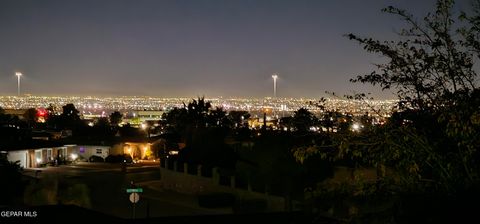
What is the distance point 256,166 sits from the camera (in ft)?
82.7

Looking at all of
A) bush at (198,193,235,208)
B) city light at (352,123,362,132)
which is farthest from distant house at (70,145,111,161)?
city light at (352,123,362,132)

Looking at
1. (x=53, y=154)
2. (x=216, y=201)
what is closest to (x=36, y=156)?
(x=53, y=154)

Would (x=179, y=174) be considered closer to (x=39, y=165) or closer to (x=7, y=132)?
(x=39, y=165)

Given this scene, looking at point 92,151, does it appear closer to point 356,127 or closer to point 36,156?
point 36,156

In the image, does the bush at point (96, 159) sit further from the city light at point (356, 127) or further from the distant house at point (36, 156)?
the city light at point (356, 127)

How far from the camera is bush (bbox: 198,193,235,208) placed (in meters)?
26.7

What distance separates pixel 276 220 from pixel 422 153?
759 centimetres

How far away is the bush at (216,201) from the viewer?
26.7m

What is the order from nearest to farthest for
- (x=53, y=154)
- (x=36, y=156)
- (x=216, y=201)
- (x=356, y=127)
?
(x=356, y=127), (x=216, y=201), (x=36, y=156), (x=53, y=154)

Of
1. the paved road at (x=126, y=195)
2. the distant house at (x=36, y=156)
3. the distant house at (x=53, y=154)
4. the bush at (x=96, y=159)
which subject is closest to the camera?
the paved road at (x=126, y=195)

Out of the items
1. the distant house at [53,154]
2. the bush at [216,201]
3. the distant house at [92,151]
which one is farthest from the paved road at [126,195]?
the distant house at [92,151]

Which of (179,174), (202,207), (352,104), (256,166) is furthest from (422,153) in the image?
(179,174)

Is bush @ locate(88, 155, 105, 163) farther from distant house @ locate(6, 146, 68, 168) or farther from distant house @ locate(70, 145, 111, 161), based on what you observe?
distant house @ locate(6, 146, 68, 168)

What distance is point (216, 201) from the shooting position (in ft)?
87.8
